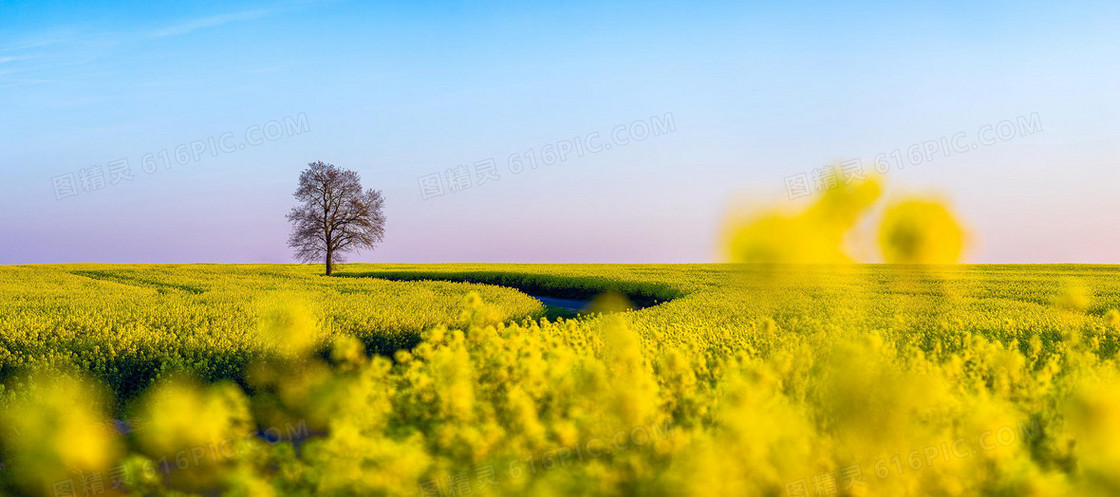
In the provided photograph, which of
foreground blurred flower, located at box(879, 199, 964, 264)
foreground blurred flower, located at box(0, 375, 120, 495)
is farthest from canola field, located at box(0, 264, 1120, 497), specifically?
foreground blurred flower, located at box(879, 199, 964, 264)

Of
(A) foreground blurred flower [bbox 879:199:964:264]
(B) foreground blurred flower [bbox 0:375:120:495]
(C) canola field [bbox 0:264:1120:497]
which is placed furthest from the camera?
(A) foreground blurred flower [bbox 879:199:964:264]

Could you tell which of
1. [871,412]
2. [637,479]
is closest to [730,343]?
[871,412]

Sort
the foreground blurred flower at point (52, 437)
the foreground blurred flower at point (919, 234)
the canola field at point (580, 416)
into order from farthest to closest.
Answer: the foreground blurred flower at point (919, 234) < the foreground blurred flower at point (52, 437) < the canola field at point (580, 416)

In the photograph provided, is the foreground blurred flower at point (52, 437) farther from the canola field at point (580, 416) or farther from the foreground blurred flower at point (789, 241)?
the foreground blurred flower at point (789, 241)

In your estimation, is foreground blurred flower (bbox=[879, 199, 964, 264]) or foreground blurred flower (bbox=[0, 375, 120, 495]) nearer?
foreground blurred flower (bbox=[0, 375, 120, 495])

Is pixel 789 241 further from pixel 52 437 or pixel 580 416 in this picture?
pixel 52 437

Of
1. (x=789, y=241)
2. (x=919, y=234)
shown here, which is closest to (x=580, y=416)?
(x=789, y=241)

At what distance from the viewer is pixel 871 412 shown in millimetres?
4426

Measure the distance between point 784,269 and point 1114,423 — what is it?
10.0 feet

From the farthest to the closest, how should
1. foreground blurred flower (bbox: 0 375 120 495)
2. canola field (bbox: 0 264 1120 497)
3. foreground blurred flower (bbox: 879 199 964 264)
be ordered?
1. foreground blurred flower (bbox: 879 199 964 264)
2. foreground blurred flower (bbox: 0 375 120 495)
3. canola field (bbox: 0 264 1120 497)

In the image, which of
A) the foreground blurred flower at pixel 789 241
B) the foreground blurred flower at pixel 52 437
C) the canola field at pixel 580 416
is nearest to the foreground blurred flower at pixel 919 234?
the canola field at pixel 580 416

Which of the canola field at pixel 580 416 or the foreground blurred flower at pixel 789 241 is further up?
the foreground blurred flower at pixel 789 241

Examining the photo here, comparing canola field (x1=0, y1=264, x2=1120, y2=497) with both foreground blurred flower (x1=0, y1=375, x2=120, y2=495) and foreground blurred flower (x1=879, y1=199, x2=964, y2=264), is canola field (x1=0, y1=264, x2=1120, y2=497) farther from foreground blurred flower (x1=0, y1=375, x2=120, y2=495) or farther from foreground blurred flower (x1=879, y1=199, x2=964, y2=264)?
foreground blurred flower (x1=879, y1=199, x2=964, y2=264)

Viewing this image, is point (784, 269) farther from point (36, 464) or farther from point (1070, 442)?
point (36, 464)
